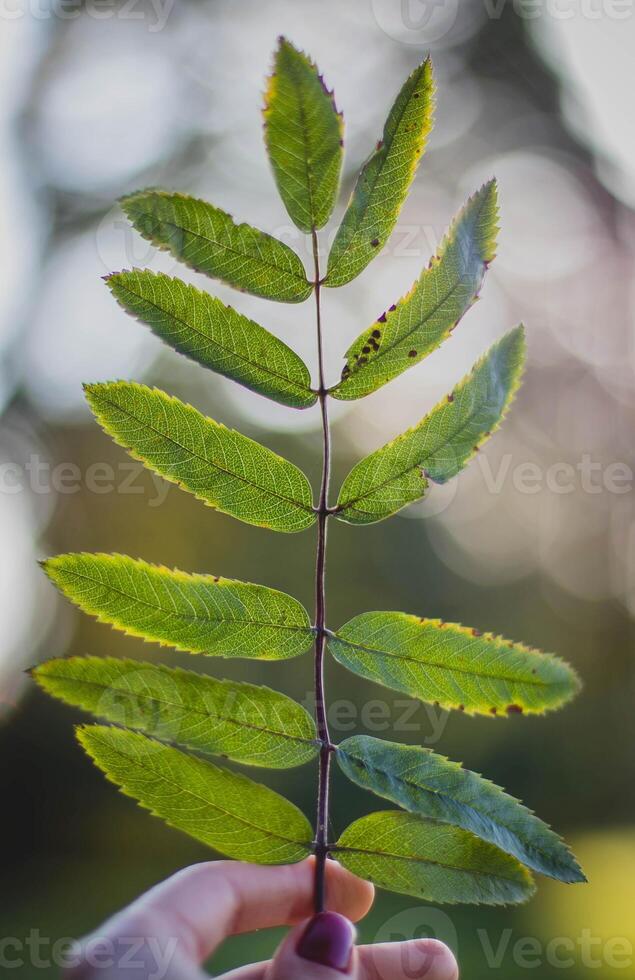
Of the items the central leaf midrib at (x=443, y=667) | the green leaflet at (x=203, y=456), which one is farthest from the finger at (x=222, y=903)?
the green leaflet at (x=203, y=456)

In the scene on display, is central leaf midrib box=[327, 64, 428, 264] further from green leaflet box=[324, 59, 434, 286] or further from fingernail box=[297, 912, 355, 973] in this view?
fingernail box=[297, 912, 355, 973]

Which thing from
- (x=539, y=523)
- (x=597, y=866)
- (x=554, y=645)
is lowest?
(x=597, y=866)

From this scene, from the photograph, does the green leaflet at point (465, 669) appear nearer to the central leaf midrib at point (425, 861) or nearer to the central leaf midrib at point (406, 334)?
the central leaf midrib at point (425, 861)

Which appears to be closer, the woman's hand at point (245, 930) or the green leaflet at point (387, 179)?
the green leaflet at point (387, 179)

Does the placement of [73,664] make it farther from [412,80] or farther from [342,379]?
[412,80]

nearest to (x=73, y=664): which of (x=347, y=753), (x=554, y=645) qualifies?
(x=347, y=753)
